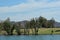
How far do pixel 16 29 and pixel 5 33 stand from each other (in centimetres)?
893

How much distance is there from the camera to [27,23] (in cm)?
13788

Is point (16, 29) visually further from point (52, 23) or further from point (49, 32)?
point (52, 23)

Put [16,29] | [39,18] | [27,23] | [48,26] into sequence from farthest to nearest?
[48,26] → [39,18] → [27,23] → [16,29]

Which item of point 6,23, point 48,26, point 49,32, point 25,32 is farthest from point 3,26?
point 48,26

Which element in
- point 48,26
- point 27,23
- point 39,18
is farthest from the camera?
point 48,26

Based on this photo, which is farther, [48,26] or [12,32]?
[48,26]

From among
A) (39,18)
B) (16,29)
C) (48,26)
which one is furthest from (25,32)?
(48,26)

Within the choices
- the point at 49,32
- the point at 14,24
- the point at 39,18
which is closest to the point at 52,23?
the point at 39,18

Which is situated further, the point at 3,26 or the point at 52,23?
the point at 52,23

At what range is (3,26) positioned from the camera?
132500mm

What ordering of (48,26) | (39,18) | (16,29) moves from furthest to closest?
(48,26) < (39,18) < (16,29)

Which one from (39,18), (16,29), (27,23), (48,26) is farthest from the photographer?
(48,26)

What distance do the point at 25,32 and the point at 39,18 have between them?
26.4m

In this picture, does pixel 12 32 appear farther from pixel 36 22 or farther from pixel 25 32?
pixel 36 22
